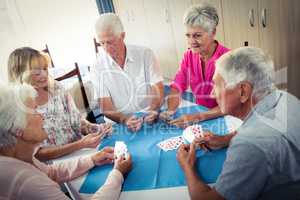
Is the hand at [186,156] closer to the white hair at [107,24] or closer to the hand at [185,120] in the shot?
the hand at [185,120]

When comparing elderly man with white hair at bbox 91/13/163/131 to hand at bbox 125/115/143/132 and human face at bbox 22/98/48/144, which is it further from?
human face at bbox 22/98/48/144

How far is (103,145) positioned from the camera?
1.62m

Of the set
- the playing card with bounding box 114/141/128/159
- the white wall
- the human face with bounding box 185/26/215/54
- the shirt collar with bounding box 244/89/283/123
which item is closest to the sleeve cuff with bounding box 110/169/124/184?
the playing card with bounding box 114/141/128/159

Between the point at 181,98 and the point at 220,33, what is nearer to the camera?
the point at 181,98

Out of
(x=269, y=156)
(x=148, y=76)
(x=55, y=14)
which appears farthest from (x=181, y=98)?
(x=55, y=14)

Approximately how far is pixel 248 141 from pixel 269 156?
80 mm

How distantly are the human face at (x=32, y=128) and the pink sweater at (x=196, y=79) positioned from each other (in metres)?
1.19

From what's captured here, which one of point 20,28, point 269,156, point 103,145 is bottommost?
point 103,145

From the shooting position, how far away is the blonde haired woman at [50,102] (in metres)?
1.77

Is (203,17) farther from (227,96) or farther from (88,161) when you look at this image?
(88,161)

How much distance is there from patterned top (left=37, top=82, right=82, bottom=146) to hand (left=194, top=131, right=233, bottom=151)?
0.95 meters

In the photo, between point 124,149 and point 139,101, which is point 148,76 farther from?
point 124,149

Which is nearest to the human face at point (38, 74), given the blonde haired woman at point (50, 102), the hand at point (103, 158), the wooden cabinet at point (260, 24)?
the blonde haired woman at point (50, 102)

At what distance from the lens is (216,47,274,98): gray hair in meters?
1.02
